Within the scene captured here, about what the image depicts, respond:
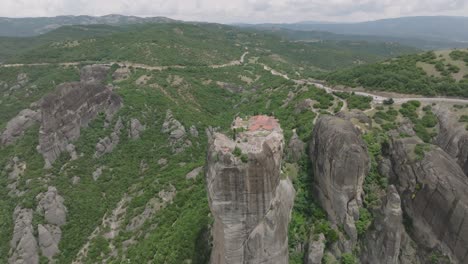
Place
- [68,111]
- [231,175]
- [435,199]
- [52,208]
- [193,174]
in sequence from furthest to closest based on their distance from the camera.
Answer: [68,111]
[193,174]
[52,208]
[435,199]
[231,175]

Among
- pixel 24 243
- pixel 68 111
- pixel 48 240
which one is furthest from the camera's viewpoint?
pixel 68 111

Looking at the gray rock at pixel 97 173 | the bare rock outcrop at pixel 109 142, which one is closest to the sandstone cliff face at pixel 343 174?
the gray rock at pixel 97 173

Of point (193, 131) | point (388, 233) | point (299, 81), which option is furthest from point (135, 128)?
point (388, 233)

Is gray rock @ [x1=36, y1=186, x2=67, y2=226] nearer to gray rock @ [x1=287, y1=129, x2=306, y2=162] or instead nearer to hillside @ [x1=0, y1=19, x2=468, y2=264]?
hillside @ [x1=0, y1=19, x2=468, y2=264]

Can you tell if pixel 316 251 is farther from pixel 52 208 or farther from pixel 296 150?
pixel 52 208

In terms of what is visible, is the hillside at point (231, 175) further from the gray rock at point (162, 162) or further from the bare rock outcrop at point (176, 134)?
the gray rock at point (162, 162)

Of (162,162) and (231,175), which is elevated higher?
(231,175)
